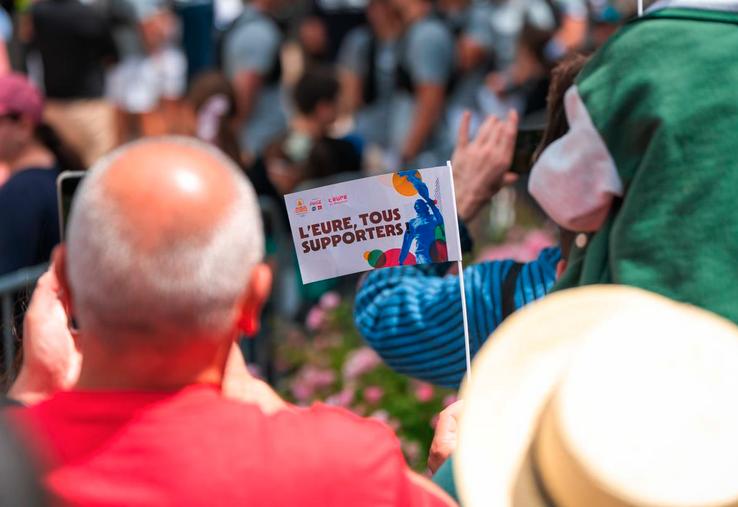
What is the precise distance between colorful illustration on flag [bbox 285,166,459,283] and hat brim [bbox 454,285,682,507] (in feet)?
2.17

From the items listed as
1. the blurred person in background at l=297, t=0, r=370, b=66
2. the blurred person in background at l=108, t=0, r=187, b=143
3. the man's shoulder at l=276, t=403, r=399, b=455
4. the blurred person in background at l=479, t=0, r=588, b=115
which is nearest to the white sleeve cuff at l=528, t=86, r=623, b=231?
the man's shoulder at l=276, t=403, r=399, b=455

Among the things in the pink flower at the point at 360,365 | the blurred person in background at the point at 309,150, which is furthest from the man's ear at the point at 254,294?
the blurred person in background at the point at 309,150

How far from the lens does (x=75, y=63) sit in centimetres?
846

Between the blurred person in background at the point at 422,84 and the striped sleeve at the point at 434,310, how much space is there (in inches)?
223

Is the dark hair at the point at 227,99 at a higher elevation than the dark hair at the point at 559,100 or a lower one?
lower

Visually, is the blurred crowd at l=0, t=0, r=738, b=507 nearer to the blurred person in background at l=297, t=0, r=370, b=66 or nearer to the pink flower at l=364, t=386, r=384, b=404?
the pink flower at l=364, t=386, r=384, b=404

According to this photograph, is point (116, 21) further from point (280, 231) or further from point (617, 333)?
point (617, 333)

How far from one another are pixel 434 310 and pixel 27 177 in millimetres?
2689

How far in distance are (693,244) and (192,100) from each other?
4.93 m

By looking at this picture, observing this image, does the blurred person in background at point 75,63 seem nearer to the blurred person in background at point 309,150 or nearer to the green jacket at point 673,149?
the blurred person in background at point 309,150

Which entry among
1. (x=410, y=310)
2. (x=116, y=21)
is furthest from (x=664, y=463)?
(x=116, y=21)

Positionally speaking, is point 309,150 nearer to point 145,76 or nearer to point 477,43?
point 477,43

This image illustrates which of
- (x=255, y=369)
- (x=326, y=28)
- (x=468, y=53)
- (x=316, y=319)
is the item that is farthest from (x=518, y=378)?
(x=326, y=28)

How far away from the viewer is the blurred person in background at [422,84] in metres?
8.70
